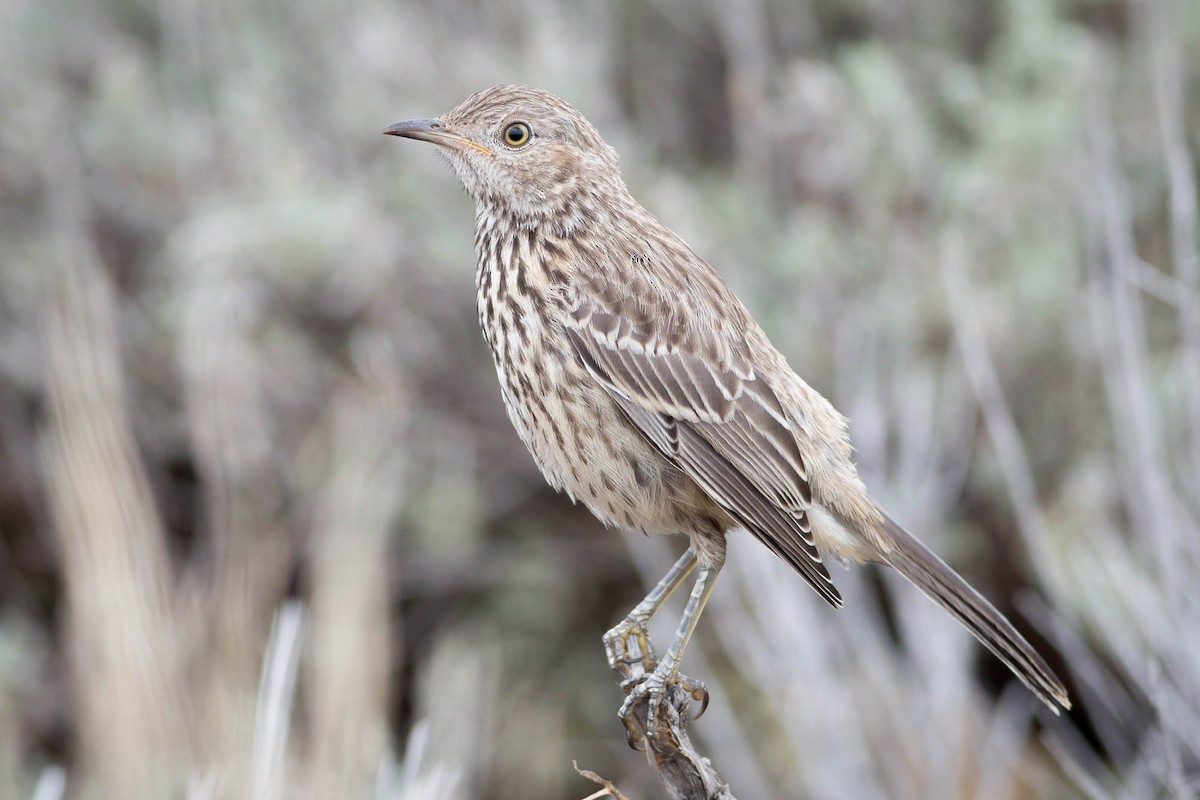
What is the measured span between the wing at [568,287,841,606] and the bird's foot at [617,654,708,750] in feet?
1.40

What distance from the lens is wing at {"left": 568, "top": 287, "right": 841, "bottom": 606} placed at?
10.9 ft

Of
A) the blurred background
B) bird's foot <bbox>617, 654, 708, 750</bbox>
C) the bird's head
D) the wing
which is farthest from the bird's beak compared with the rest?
the blurred background

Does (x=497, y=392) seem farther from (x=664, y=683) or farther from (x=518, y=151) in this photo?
(x=664, y=683)

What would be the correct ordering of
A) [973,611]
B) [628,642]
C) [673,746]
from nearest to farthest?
[673,746]
[973,611]
[628,642]

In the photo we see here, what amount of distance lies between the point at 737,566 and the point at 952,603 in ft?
6.65

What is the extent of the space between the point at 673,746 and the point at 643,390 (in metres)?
0.83

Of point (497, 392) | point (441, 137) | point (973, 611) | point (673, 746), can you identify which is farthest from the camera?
point (497, 392)

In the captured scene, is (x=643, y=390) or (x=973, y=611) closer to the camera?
(x=973, y=611)

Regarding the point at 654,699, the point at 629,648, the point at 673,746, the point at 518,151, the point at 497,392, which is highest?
the point at 497,392

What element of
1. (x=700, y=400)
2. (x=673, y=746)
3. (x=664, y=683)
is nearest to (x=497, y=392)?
(x=700, y=400)

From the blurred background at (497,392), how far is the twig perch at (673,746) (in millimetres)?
1340

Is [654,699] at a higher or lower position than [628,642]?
lower

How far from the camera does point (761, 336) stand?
3.59 m

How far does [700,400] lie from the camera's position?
3.45 meters
